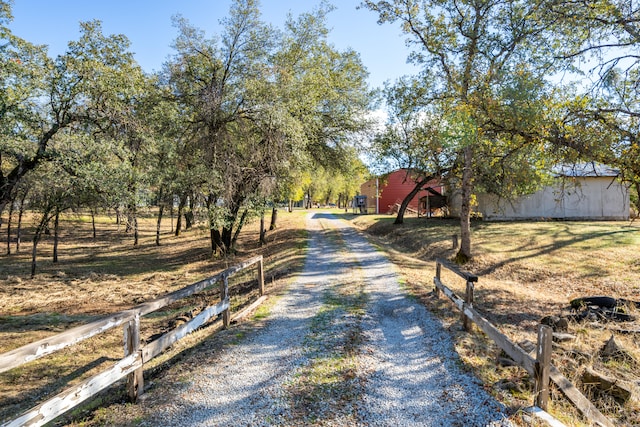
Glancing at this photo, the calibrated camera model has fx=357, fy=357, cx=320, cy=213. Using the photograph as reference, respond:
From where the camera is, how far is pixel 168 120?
14766 mm

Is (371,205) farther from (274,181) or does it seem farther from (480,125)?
(480,125)

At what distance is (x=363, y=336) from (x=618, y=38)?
9.43 metres

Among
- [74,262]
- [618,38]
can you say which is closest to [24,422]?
[618,38]

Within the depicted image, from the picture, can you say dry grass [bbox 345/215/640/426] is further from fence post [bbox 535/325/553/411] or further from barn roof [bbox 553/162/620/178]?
barn roof [bbox 553/162/620/178]

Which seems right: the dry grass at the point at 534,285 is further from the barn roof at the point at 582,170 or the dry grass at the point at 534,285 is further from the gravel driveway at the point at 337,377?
the barn roof at the point at 582,170

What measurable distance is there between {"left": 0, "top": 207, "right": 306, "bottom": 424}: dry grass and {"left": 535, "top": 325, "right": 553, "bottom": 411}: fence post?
4509 mm

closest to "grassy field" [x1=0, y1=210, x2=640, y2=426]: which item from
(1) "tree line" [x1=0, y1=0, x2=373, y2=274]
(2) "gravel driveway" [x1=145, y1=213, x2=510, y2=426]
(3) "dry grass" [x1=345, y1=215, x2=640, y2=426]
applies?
(3) "dry grass" [x1=345, y1=215, x2=640, y2=426]

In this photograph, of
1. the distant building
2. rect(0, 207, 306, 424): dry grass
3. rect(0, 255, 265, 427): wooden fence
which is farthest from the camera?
the distant building

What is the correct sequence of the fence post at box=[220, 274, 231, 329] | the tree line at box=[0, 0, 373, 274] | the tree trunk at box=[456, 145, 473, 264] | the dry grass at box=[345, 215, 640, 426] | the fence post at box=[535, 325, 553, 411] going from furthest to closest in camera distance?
the tree trunk at box=[456, 145, 473, 264] < the tree line at box=[0, 0, 373, 274] < the fence post at box=[220, 274, 231, 329] < the dry grass at box=[345, 215, 640, 426] < the fence post at box=[535, 325, 553, 411]

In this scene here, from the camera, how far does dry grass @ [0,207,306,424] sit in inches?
228

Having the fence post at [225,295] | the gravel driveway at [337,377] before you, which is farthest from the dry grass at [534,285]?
the fence post at [225,295]

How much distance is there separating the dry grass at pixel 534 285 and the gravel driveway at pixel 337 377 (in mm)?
475

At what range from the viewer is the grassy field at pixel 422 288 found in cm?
504

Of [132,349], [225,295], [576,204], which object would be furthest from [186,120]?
[576,204]
